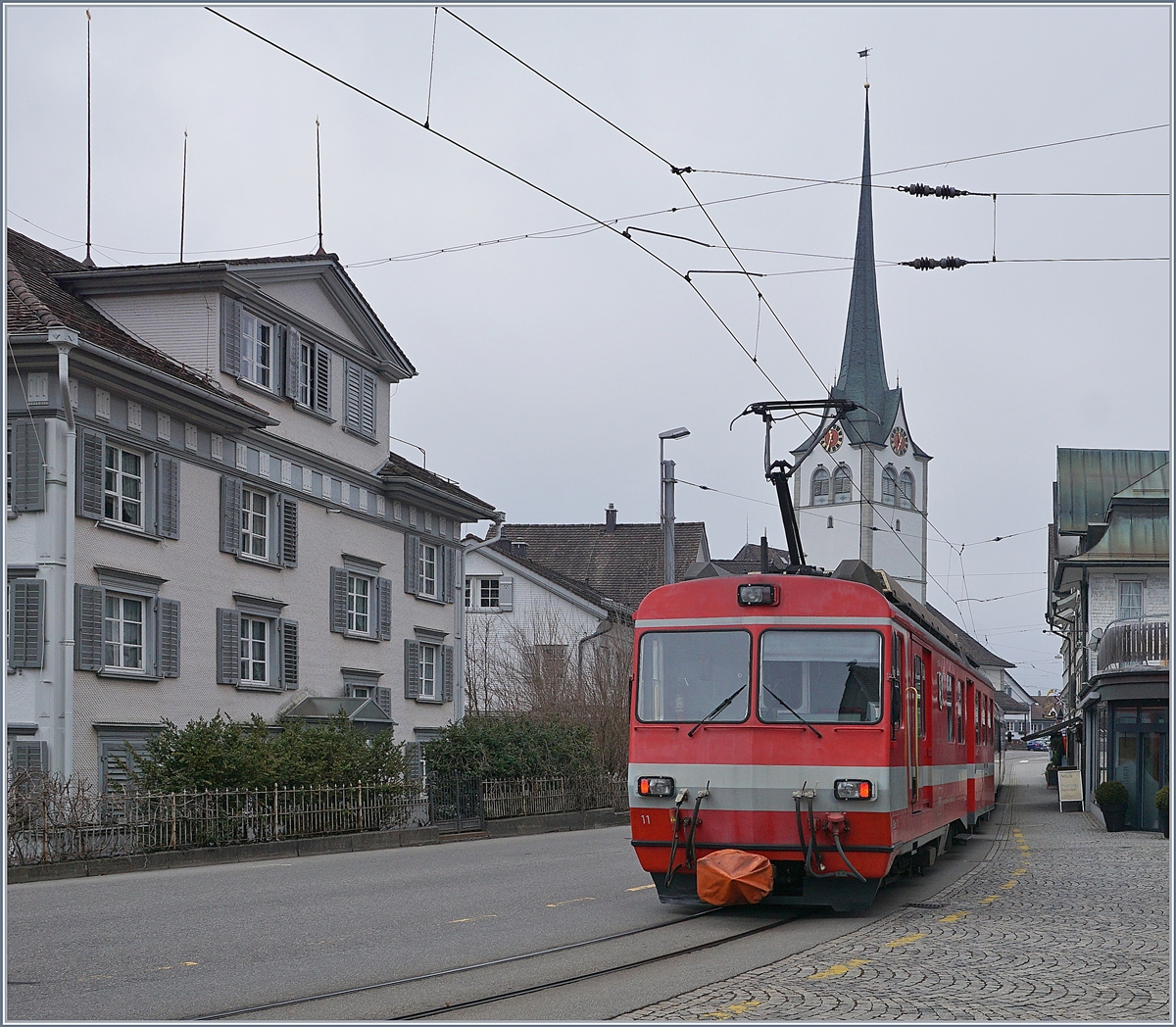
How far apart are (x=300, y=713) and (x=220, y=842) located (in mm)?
7474

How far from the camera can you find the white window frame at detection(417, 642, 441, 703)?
1368 inches

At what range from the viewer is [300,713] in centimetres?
2830

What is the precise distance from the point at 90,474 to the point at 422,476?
13.0m

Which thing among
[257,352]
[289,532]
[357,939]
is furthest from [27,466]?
[357,939]

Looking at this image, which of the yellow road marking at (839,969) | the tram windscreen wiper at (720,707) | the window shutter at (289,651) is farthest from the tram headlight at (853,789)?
the window shutter at (289,651)

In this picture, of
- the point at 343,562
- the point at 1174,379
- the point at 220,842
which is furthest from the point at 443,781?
the point at 1174,379

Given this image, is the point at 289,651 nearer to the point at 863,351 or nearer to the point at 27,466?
the point at 27,466

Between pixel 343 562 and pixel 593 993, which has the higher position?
pixel 343 562

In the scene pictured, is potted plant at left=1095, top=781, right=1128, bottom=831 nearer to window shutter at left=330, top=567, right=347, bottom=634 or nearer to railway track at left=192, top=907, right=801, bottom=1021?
window shutter at left=330, top=567, right=347, bottom=634

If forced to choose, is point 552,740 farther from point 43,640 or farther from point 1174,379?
point 1174,379

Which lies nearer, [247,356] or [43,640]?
[43,640]

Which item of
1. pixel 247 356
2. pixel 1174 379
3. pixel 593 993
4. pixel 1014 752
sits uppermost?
pixel 247 356

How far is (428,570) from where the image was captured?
1391 inches

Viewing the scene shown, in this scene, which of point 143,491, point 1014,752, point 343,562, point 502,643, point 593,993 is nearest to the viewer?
point 593,993
